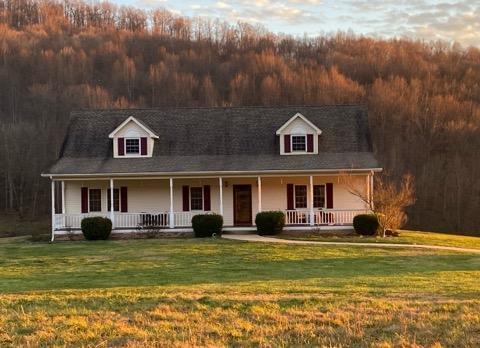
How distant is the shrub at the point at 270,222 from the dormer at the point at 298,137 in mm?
3978

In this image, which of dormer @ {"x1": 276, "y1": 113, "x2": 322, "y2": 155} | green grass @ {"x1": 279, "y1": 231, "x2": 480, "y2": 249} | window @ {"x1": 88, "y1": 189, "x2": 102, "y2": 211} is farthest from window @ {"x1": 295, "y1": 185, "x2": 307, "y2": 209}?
window @ {"x1": 88, "y1": 189, "x2": 102, "y2": 211}

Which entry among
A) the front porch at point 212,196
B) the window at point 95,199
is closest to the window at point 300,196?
the front porch at point 212,196

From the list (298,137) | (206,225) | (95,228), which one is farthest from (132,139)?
(298,137)

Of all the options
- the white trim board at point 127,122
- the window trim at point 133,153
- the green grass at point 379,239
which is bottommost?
the green grass at point 379,239

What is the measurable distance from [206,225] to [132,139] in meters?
6.54

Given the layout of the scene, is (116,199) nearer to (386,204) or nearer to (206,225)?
(206,225)

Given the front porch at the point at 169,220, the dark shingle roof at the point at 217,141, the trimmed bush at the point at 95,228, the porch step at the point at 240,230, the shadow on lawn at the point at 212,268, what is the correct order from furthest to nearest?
the dark shingle roof at the point at 217,141 → the front porch at the point at 169,220 → the porch step at the point at 240,230 → the trimmed bush at the point at 95,228 → the shadow on lawn at the point at 212,268

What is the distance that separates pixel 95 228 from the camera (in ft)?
84.9

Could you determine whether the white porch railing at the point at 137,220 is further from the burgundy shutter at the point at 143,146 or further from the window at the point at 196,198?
the burgundy shutter at the point at 143,146

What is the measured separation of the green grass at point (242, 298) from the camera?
310 inches

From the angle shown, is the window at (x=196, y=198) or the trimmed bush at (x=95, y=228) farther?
the window at (x=196, y=198)

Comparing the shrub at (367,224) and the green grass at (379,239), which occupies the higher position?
the shrub at (367,224)

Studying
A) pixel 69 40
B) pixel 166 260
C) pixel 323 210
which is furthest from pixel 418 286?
pixel 69 40

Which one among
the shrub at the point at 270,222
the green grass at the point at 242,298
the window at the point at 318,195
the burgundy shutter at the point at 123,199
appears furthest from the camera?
the burgundy shutter at the point at 123,199
